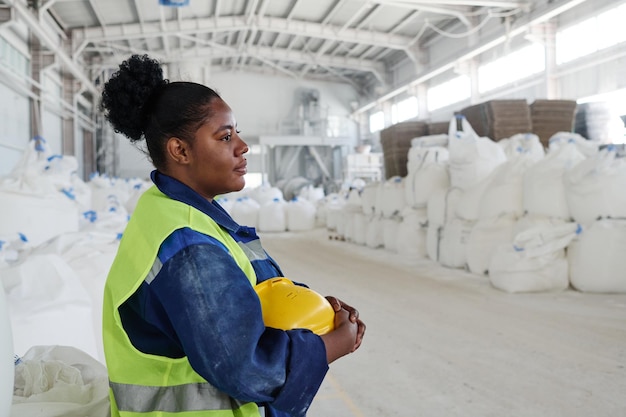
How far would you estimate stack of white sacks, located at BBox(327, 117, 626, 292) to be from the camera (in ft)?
10.8

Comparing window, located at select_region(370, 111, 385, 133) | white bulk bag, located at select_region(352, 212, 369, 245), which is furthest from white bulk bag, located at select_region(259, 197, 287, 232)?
window, located at select_region(370, 111, 385, 133)

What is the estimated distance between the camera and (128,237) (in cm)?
79

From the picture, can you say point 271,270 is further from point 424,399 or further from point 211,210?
point 424,399

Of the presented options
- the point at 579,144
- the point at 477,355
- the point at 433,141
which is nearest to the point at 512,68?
the point at 433,141

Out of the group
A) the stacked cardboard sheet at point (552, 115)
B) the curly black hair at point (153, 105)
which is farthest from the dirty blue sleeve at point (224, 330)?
the stacked cardboard sheet at point (552, 115)

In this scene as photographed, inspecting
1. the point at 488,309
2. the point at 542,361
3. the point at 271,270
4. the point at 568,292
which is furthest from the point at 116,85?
the point at 568,292

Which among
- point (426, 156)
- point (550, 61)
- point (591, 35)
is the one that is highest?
point (591, 35)

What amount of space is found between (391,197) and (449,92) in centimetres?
713

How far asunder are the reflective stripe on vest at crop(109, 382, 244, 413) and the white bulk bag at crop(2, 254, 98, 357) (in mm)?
921

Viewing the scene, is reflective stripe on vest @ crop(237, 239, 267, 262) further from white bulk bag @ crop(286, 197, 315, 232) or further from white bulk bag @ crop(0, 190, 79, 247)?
white bulk bag @ crop(286, 197, 315, 232)

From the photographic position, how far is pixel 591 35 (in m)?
7.89

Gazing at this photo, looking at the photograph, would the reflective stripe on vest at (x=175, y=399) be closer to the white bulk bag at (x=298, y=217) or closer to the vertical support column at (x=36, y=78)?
the white bulk bag at (x=298, y=217)

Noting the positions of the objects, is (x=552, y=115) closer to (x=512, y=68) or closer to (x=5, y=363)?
(x=512, y=68)

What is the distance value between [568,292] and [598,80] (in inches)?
223
